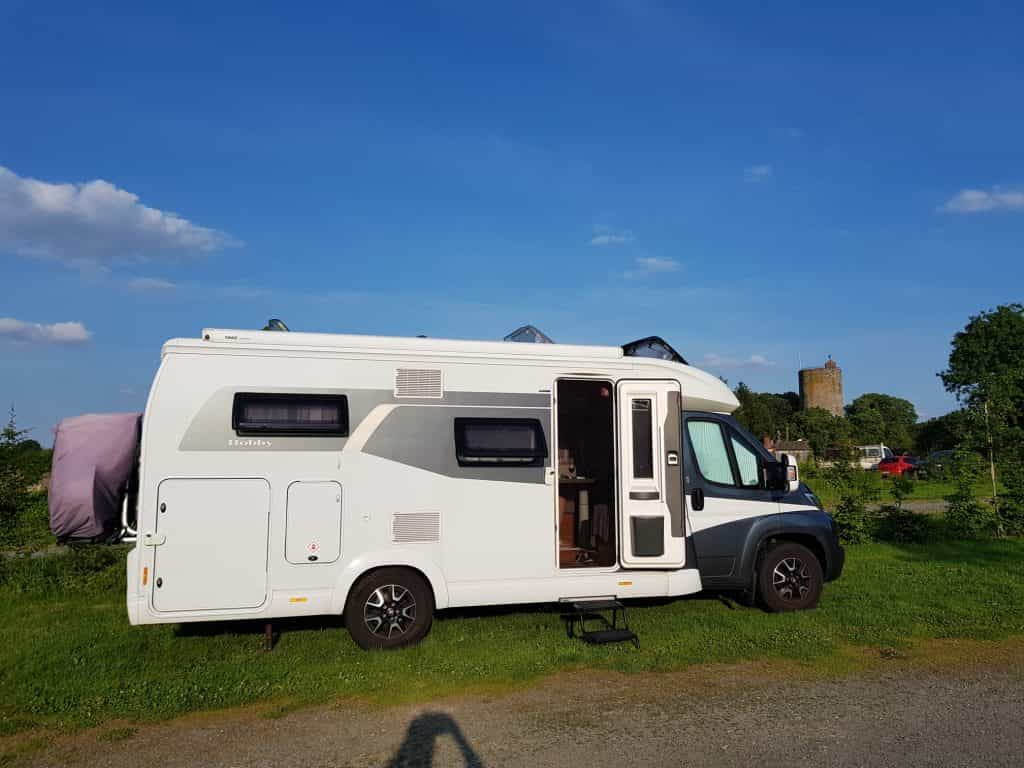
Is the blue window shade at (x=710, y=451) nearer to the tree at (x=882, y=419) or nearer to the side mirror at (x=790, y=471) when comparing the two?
the side mirror at (x=790, y=471)

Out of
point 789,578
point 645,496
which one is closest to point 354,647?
point 645,496

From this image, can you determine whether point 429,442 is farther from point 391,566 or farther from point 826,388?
point 826,388

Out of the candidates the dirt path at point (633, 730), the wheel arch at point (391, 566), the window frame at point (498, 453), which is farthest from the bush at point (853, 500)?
the wheel arch at point (391, 566)

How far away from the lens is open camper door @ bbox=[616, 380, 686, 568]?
740 cm

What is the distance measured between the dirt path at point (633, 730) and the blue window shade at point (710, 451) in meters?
2.32

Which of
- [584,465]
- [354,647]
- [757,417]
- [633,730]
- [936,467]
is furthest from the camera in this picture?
[757,417]

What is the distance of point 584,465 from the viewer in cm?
912

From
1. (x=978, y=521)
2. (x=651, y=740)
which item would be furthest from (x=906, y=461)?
(x=651, y=740)

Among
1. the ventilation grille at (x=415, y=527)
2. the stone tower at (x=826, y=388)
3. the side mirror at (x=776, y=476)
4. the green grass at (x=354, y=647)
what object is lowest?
the green grass at (x=354, y=647)

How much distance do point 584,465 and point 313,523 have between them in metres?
3.63

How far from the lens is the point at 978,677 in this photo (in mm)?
6109

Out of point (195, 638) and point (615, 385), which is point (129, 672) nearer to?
point (195, 638)

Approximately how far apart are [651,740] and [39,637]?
229 inches

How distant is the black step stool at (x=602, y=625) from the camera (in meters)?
6.84
